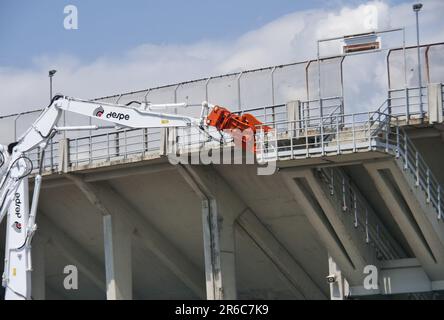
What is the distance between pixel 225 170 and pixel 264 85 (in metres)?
3.72

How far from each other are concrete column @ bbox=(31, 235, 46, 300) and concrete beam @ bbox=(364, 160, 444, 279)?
17675 mm

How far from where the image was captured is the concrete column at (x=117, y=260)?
5097 cm

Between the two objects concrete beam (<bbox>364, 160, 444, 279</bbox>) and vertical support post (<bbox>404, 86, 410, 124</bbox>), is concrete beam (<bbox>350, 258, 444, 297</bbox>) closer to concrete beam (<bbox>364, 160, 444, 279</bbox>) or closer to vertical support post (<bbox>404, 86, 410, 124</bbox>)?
concrete beam (<bbox>364, 160, 444, 279</bbox>)

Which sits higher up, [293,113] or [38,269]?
[293,113]

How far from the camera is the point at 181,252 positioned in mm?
53094

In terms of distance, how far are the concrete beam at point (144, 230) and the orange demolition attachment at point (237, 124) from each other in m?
9.36

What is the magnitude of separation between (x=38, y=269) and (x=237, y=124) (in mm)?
15277

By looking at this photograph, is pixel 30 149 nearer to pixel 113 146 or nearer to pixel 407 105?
pixel 113 146

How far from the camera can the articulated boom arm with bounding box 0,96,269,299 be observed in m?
42.7

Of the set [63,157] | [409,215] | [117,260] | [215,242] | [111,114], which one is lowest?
[409,215]

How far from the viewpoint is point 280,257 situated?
4997 cm

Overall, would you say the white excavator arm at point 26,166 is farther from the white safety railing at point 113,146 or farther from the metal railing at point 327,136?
the white safety railing at point 113,146

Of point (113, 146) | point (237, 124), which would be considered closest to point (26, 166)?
point (113, 146)
